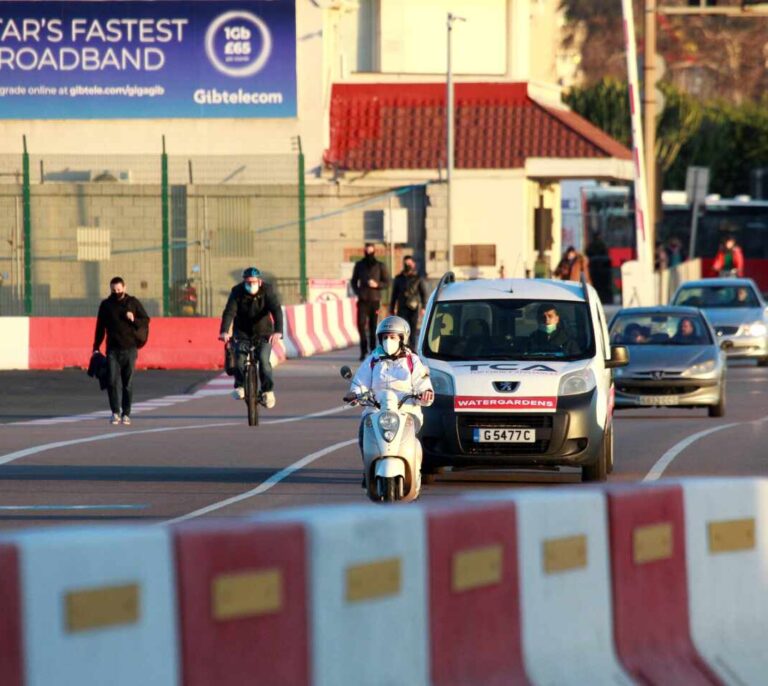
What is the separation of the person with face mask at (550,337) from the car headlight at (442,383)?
1003 mm

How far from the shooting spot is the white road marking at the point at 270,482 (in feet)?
47.3

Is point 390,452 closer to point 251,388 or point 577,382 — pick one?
point 577,382

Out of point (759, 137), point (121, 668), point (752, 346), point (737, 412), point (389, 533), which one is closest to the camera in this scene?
point (121, 668)

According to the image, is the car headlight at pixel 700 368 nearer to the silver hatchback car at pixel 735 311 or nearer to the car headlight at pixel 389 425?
the silver hatchback car at pixel 735 311

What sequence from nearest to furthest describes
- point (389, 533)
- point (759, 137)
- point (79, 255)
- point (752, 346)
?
point (389, 533) < point (752, 346) < point (79, 255) < point (759, 137)

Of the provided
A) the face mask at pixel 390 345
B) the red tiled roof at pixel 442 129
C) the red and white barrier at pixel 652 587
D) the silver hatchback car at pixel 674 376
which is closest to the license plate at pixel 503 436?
the face mask at pixel 390 345

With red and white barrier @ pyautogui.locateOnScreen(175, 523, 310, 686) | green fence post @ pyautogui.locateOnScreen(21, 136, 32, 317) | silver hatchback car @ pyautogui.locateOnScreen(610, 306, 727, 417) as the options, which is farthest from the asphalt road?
green fence post @ pyautogui.locateOnScreen(21, 136, 32, 317)

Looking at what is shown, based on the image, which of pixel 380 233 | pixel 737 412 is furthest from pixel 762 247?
pixel 737 412

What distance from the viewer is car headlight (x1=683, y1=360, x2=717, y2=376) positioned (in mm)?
24609

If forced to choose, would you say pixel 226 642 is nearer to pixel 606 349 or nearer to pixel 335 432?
pixel 606 349

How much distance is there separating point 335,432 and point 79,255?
2268 cm

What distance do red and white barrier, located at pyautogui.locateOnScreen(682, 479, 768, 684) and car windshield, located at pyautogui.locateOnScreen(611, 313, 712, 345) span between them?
59.1 feet

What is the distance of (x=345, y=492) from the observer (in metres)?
16.2

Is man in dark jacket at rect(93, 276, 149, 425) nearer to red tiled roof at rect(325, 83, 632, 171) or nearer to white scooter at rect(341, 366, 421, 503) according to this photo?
white scooter at rect(341, 366, 421, 503)
